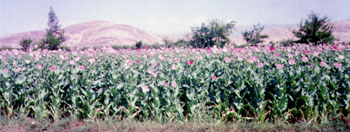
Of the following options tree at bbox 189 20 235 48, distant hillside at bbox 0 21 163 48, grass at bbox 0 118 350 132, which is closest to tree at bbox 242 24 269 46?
tree at bbox 189 20 235 48

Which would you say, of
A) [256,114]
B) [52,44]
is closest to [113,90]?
[256,114]

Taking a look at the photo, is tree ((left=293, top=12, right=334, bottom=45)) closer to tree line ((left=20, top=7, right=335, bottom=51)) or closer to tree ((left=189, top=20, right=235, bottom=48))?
tree line ((left=20, top=7, right=335, bottom=51))

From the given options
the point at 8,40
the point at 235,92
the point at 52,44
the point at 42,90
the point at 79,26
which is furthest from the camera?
the point at 79,26

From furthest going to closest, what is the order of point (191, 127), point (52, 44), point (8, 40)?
point (8, 40) < point (52, 44) < point (191, 127)

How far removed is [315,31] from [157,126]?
16893 mm

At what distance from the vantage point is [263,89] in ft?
15.2

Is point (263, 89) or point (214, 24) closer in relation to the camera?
point (263, 89)

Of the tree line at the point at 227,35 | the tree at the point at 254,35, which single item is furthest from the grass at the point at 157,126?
the tree at the point at 254,35

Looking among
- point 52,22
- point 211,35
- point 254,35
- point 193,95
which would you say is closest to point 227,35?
point 211,35

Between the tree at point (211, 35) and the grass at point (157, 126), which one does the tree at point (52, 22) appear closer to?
the tree at point (211, 35)

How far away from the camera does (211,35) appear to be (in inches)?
744

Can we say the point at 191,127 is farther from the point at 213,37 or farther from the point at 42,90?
the point at 213,37

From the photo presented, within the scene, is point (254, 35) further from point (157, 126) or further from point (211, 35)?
point (157, 126)

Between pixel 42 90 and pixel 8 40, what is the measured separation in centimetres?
9241
